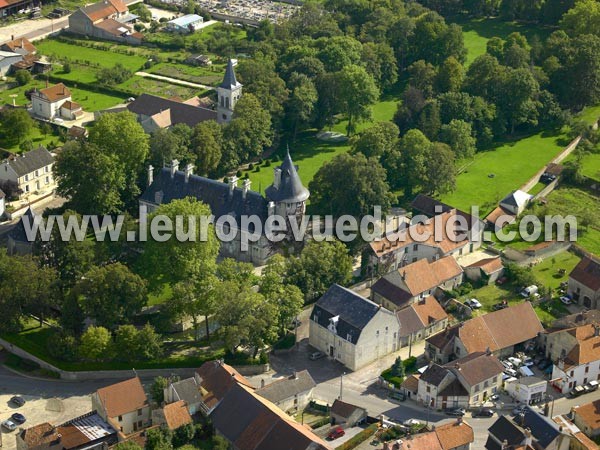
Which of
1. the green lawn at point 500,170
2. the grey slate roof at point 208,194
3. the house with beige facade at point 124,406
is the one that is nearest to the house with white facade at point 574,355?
the green lawn at point 500,170

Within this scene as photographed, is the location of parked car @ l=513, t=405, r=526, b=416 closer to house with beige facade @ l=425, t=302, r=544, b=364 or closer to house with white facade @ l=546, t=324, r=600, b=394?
house with white facade @ l=546, t=324, r=600, b=394

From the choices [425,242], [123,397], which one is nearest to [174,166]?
[425,242]

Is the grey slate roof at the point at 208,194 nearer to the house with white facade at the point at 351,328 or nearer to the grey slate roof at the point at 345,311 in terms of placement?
the grey slate roof at the point at 345,311

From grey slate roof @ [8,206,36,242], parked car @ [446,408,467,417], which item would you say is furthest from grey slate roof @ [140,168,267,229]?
parked car @ [446,408,467,417]

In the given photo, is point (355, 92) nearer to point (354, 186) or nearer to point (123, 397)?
point (354, 186)

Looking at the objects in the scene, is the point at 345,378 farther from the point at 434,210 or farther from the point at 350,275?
the point at 434,210

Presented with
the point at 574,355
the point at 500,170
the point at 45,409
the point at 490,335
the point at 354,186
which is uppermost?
the point at 354,186
